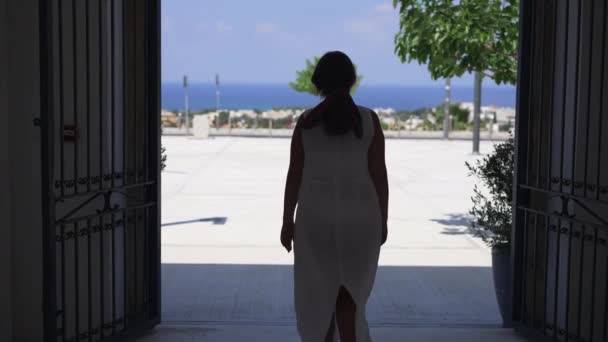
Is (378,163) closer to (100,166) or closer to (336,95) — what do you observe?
(336,95)

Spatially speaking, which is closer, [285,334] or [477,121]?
[285,334]

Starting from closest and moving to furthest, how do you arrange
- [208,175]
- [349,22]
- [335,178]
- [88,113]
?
[335,178] → [88,113] → [208,175] → [349,22]

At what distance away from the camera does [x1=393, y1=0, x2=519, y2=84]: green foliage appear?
7980mm

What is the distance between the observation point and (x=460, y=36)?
8.00 metres

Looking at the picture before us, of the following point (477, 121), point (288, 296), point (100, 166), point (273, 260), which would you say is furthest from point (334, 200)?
point (477, 121)

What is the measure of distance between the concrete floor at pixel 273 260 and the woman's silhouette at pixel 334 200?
1730 millimetres

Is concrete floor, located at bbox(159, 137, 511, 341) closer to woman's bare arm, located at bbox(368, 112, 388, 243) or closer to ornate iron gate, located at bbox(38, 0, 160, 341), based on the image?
ornate iron gate, located at bbox(38, 0, 160, 341)

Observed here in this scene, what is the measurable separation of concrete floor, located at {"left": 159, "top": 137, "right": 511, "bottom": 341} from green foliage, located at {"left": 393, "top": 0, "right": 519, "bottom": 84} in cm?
213

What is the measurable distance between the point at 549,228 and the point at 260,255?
4301 millimetres

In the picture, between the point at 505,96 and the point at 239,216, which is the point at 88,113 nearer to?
the point at 239,216

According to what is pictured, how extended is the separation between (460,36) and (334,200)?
463 centimetres

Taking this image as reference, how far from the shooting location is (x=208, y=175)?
57.0 ft

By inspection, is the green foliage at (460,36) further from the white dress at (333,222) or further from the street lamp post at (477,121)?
the street lamp post at (477,121)

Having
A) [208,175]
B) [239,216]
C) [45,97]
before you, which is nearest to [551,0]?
[45,97]
